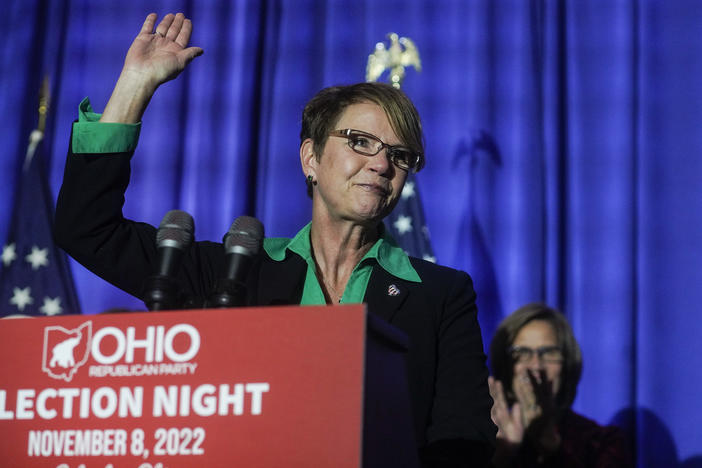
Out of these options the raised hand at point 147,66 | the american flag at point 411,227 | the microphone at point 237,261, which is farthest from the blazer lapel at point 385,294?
the american flag at point 411,227

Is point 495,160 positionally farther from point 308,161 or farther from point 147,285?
point 147,285

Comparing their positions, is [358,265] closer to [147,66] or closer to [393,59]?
[147,66]

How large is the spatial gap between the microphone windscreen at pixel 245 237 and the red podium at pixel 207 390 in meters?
0.22

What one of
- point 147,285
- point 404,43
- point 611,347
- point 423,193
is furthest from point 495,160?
point 147,285

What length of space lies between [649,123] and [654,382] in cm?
119

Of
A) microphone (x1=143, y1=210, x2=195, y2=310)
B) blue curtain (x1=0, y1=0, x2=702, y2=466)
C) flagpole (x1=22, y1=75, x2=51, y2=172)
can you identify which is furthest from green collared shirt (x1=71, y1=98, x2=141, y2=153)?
flagpole (x1=22, y1=75, x2=51, y2=172)

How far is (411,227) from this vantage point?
12.2ft

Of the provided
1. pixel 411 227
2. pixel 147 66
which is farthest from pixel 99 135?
pixel 411 227

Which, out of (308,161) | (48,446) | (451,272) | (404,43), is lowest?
(48,446)

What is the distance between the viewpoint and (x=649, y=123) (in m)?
3.93

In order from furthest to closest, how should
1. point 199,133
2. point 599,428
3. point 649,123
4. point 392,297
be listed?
point 199,133, point 649,123, point 599,428, point 392,297

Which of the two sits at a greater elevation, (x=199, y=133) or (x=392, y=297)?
(x=199, y=133)

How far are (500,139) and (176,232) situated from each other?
3.06m

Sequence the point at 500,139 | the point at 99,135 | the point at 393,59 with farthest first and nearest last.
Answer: the point at 500,139, the point at 393,59, the point at 99,135
